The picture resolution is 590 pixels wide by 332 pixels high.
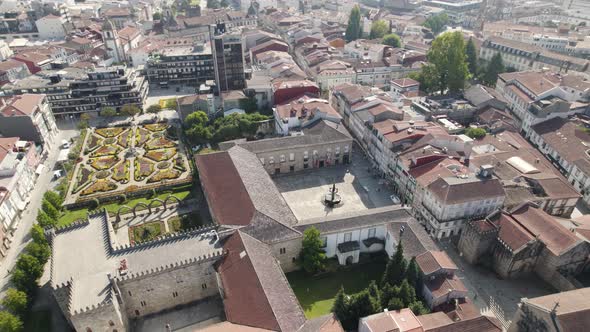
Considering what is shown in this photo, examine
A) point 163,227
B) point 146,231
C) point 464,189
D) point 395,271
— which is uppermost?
point 464,189

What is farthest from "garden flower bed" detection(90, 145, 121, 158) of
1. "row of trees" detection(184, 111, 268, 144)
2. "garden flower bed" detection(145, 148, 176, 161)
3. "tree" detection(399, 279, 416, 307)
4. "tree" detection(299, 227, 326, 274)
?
"tree" detection(399, 279, 416, 307)

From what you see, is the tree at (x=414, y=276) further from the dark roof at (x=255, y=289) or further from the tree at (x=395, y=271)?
the dark roof at (x=255, y=289)

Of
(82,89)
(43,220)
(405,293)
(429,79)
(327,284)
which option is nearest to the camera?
(405,293)

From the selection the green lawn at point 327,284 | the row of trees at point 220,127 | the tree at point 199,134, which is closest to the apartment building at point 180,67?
the row of trees at point 220,127

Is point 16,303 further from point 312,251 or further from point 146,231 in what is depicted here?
point 312,251

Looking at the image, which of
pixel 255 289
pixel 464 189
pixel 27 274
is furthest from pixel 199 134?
pixel 464 189

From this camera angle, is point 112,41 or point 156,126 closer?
point 156,126

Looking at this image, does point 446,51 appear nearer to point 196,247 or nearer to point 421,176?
point 421,176
